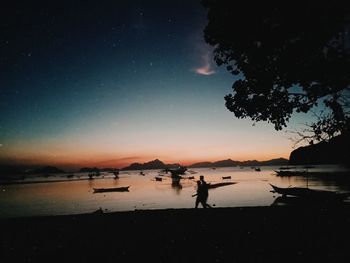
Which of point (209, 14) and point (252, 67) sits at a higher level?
point (209, 14)

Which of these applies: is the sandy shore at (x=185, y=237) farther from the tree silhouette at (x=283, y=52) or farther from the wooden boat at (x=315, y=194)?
the wooden boat at (x=315, y=194)

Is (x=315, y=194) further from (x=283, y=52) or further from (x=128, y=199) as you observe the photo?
(x=128, y=199)

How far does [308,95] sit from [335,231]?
5.73 metres

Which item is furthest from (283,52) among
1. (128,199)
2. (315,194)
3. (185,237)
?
(128,199)

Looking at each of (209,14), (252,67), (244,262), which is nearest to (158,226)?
(244,262)

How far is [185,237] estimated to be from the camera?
412 inches

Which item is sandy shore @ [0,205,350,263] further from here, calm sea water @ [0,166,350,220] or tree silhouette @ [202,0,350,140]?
calm sea water @ [0,166,350,220]

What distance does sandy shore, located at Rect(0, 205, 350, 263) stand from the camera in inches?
328

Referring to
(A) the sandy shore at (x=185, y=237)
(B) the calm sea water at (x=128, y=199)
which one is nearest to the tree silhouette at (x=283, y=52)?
(A) the sandy shore at (x=185, y=237)

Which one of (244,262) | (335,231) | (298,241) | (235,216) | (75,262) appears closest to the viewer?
(244,262)

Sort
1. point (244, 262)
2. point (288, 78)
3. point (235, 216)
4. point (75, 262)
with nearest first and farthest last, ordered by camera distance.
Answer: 1. point (244, 262)
2. point (75, 262)
3. point (288, 78)
4. point (235, 216)

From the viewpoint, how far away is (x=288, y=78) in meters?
12.2

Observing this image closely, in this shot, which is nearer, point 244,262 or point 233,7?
point 244,262

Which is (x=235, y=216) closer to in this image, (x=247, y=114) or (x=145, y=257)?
(x=247, y=114)
